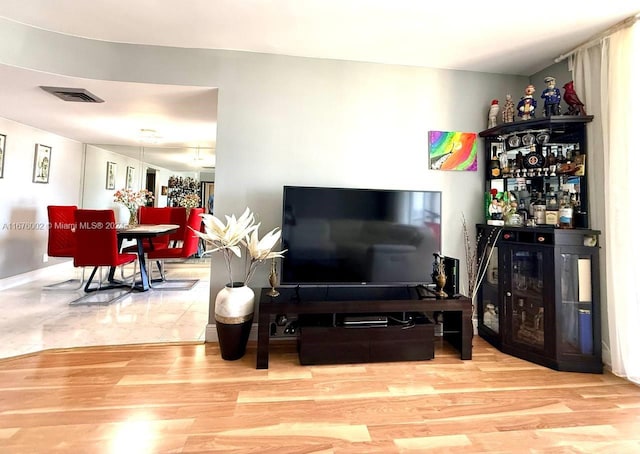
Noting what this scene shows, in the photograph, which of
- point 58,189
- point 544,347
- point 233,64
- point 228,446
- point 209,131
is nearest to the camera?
point 228,446

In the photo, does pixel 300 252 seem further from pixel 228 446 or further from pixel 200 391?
pixel 228 446

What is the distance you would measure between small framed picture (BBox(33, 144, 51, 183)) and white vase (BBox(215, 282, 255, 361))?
13.8 ft

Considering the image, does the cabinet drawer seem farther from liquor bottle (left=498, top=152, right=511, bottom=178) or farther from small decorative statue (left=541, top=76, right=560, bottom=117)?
small decorative statue (left=541, top=76, right=560, bottom=117)

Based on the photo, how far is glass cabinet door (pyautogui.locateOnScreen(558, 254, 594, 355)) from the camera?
225 centimetres

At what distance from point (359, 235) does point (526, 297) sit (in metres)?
1.40

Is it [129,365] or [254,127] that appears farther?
[254,127]

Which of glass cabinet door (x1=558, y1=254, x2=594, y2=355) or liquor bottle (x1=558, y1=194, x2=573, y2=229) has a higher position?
liquor bottle (x1=558, y1=194, x2=573, y2=229)

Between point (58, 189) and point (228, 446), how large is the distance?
17.7 feet

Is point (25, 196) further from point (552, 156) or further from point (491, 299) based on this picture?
point (552, 156)

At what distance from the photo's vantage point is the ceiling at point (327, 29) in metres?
2.07

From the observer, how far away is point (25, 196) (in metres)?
4.32

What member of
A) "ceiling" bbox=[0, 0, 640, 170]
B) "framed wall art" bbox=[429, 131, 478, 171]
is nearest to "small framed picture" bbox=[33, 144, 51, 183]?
"ceiling" bbox=[0, 0, 640, 170]

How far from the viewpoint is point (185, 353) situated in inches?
93.7

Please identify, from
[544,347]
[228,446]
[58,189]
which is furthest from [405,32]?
[58,189]
